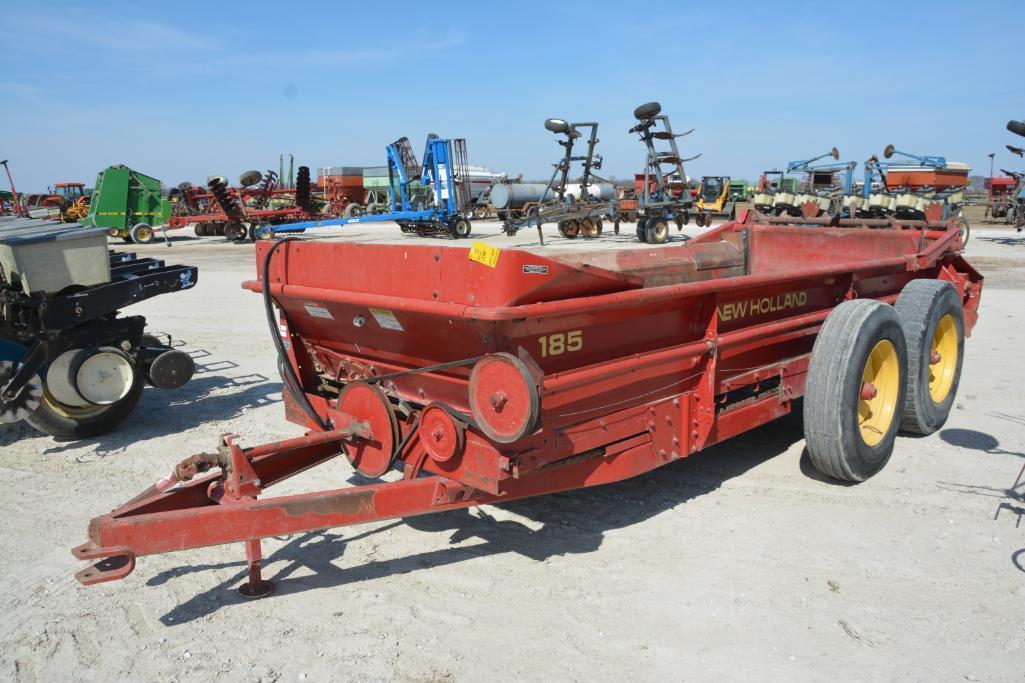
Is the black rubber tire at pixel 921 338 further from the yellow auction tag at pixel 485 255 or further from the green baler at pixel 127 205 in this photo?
the green baler at pixel 127 205

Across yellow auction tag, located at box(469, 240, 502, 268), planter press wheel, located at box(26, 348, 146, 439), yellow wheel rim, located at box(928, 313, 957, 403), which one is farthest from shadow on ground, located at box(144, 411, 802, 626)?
planter press wheel, located at box(26, 348, 146, 439)

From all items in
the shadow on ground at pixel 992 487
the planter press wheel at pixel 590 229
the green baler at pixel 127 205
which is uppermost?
the green baler at pixel 127 205

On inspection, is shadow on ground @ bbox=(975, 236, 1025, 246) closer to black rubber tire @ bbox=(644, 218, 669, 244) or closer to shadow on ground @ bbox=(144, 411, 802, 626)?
black rubber tire @ bbox=(644, 218, 669, 244)

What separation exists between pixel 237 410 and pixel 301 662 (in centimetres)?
337

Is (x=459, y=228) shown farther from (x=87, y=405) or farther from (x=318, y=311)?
(x=318, y=311)

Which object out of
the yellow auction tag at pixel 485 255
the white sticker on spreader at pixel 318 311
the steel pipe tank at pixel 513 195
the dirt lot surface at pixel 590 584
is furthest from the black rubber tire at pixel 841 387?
the steel pipe tank at pixel 513 195

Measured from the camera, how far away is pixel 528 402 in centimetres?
263

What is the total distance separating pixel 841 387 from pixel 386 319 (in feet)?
7.48

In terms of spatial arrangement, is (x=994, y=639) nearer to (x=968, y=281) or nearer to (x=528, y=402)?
(x=528, y=402)

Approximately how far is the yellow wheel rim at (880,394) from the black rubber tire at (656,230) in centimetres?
1475

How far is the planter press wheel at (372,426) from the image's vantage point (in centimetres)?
333

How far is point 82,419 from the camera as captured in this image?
4984mm

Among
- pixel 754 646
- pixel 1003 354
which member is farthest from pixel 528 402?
Result: pixel 1003 354

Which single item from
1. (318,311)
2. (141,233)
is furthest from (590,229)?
(318,311)
